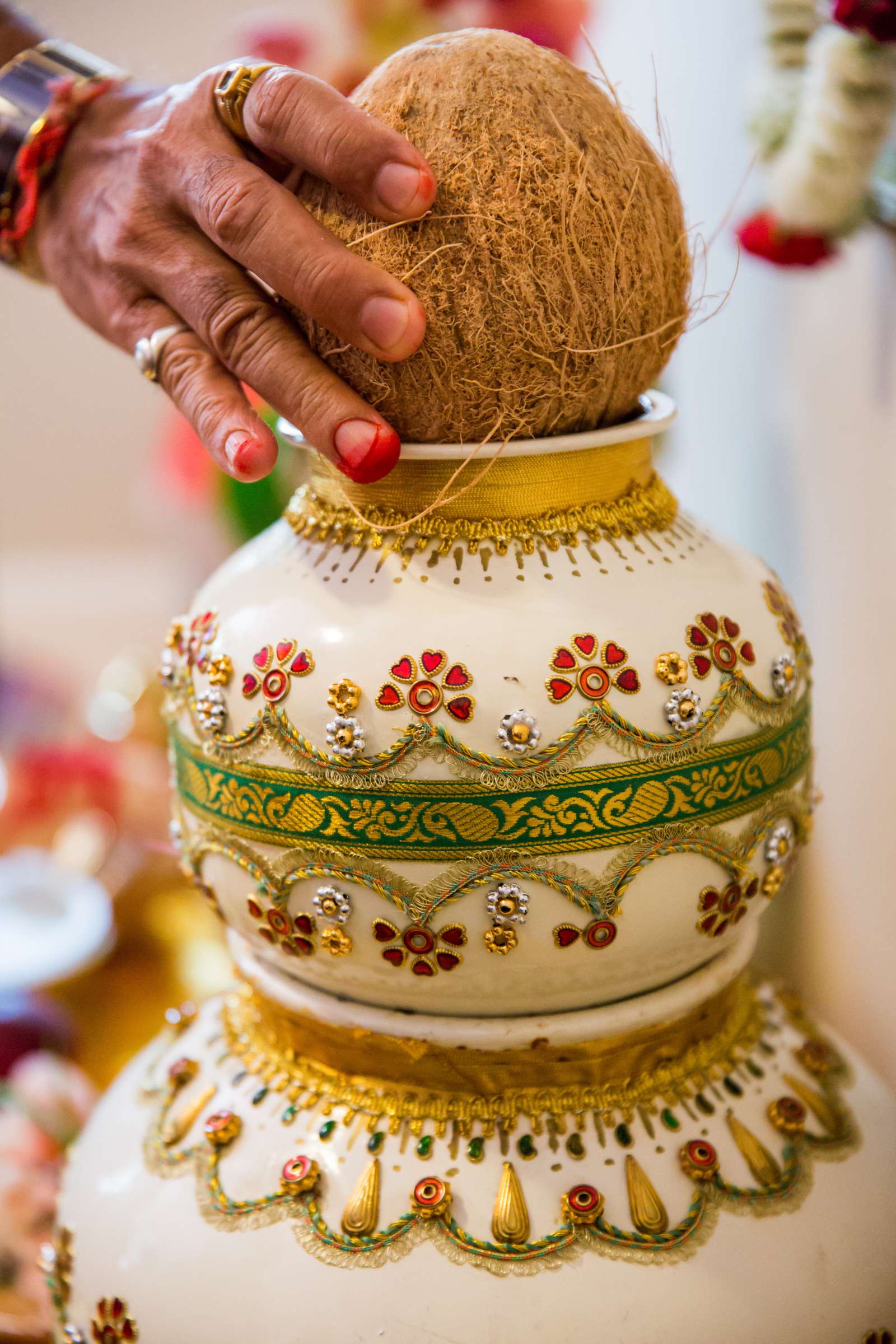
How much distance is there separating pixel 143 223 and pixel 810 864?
0.67m

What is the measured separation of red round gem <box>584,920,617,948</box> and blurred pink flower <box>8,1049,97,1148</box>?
1.75 ft

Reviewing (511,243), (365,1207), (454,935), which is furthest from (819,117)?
(365,1207)

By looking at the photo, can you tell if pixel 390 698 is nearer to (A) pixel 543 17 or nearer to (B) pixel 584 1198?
(B) pixel 584 1198

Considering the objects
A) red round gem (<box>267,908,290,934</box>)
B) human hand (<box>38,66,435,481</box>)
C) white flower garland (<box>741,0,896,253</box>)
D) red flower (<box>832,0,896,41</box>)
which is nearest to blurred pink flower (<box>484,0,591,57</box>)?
white flower garland (<box>741,0,896,253</box>)

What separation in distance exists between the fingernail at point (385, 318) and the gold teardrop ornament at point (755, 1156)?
1.27ft

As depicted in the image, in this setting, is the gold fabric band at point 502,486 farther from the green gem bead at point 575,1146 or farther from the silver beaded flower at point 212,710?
the green gem bead at point 575,1146

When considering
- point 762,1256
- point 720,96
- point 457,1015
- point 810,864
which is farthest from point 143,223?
point 720,96

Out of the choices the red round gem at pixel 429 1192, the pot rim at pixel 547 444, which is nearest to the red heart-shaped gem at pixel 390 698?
the pot rim at pixel 547 444

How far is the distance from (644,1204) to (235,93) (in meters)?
0.50

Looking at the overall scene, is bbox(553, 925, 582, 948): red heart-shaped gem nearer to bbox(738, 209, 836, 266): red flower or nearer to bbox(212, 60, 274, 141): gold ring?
bbox(212, 60, 274, 141): gold ring

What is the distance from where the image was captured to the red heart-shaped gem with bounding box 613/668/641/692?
48 cm

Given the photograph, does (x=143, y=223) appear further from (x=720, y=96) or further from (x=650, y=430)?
(x=720, y=96)

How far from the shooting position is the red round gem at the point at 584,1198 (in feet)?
1.63

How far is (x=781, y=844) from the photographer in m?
0.54
